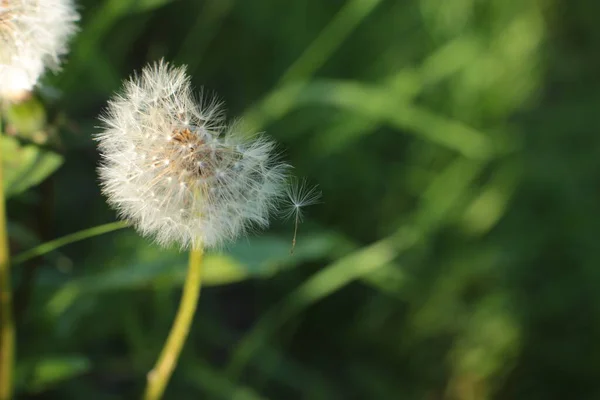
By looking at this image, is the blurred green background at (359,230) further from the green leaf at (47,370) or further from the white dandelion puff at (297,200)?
the white dandelion puff at (297,200)

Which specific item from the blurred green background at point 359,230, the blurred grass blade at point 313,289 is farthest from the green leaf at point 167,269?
the blurred grass blade at point 313,289

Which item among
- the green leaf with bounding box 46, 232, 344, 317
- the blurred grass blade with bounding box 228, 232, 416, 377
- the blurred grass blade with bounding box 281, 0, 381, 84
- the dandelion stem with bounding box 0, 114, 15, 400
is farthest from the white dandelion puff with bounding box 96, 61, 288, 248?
the blurred grass blade with bounding box 281, 0, 381, 84

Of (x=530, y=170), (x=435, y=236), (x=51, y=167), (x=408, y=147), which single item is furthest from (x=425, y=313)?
(x=51, y=167)

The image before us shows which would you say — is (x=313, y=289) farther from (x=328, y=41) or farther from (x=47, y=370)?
(x=328, y=41)

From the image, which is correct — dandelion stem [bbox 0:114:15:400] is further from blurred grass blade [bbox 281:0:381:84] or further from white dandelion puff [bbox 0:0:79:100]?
blurred grass blade [bbox 281:0:381:84]

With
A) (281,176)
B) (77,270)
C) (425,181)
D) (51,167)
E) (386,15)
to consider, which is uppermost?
(386,15)

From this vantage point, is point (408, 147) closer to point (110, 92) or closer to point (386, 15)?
point (386, 15)
